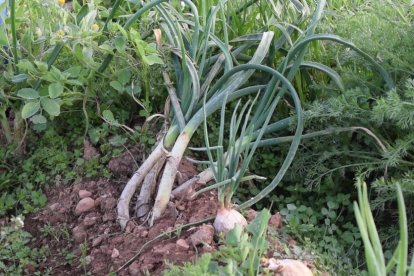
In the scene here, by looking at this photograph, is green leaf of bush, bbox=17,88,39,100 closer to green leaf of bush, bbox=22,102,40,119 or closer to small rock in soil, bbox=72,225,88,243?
green leaf of bush, bbox=22,102,40,119

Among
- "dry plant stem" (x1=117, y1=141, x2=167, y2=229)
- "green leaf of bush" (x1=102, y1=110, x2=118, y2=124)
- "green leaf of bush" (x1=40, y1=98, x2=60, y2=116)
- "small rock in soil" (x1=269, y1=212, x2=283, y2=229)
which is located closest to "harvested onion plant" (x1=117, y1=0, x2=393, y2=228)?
"dry plant stem" (x1=117, y1=141, x2=167, y2=229)

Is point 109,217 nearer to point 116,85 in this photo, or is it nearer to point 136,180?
point 136,180

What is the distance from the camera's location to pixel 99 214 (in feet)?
6.75

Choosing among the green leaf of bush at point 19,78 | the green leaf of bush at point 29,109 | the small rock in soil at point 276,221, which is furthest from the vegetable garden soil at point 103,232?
the green leaf of bush at point 19,78

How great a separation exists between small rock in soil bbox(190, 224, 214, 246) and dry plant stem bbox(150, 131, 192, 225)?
0.66 ft

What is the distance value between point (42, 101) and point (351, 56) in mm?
1000

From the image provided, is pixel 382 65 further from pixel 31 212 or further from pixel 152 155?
pixel 31 212

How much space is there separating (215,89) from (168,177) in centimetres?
33

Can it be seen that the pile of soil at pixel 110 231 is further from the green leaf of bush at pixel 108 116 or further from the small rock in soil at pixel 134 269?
the green leaf of bush at pixel 108 116

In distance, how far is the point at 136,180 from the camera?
2012 mm

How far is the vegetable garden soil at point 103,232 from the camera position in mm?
1746

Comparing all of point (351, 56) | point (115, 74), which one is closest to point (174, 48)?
point (115, 74)

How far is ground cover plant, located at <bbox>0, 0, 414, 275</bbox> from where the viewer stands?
6.05ft

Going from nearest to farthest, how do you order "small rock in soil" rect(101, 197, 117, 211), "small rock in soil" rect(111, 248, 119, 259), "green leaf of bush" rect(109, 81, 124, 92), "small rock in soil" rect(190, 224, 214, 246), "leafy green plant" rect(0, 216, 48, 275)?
"small rock in soil" rect(190, 224, 214, 246) → "small rock in soil" rect(111, 248, 119, 259) → "leafy green plant" rect(0, 216, 48, 275) → "small rock in soil" rect(101, 197, 117, 211) → "green leaf of bush" rect(109, 81, 124, 92)
